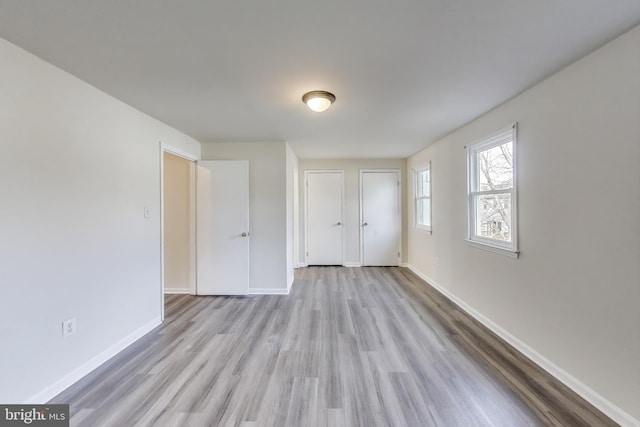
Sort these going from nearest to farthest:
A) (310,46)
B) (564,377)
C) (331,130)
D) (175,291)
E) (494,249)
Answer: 1. (310,46)
2. (564,377)
3. (494,249)
4. (331,130)
5. (175,291)

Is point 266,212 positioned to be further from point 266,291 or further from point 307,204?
point 307,204

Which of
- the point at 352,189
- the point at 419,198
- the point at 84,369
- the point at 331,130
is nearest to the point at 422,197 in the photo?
the point at 419,198

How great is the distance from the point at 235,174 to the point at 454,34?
306 centimetres

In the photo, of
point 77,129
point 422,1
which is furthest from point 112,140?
point 422,1

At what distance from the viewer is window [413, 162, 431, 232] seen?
463 centimetres

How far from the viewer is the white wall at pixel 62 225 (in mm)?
1576

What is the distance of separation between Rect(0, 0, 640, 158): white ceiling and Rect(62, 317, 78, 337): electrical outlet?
70.7 inches

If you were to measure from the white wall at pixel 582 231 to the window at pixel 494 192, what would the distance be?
11 cm

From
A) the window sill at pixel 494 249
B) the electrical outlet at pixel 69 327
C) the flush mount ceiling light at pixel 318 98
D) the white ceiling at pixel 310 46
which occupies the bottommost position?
the electrical outlet at pixel 69 327

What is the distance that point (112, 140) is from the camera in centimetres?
233

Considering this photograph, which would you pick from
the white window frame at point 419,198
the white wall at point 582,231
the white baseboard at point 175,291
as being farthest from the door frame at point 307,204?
the white wall at point 582,231

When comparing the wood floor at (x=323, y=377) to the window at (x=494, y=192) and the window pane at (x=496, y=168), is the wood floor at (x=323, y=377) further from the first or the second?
the window pane at (x=496, y=168)

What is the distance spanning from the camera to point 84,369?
2004 millimetres

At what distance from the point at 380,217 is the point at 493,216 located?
2.79 meters
